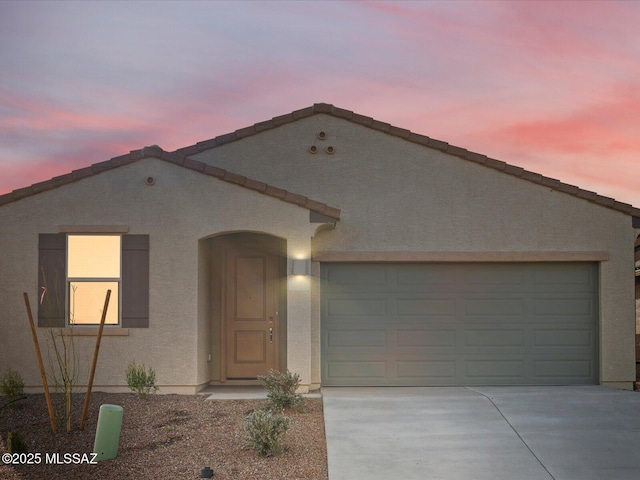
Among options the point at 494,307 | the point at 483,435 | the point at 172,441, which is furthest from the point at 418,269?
the point at 172,441

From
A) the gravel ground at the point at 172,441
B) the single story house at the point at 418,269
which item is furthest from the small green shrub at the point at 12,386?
the single story house at the point at 418,269

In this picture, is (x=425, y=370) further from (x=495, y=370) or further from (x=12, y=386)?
(x=12, y=386)

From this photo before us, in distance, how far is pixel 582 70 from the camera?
49.9ft

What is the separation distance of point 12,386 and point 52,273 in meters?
1.97

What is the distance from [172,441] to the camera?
416 inches

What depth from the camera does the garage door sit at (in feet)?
48.8

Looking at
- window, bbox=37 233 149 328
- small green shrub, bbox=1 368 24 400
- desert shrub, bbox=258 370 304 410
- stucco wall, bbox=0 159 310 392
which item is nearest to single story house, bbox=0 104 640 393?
stucco wall, bbox=0 159 310 392

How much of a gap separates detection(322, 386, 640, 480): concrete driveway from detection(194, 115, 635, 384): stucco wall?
2307 millimetres

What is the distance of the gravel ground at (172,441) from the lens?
30.8 ft

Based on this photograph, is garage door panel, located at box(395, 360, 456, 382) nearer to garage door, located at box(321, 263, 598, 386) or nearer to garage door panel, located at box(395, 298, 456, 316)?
garage door, located at box(321, 263, 598, 386)

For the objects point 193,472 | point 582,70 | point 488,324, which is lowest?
point 193,472

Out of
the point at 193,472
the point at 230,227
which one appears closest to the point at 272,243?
the point at 230,227

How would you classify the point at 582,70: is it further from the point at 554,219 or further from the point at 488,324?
the point at 488,324

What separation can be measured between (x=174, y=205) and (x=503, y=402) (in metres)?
6.26
